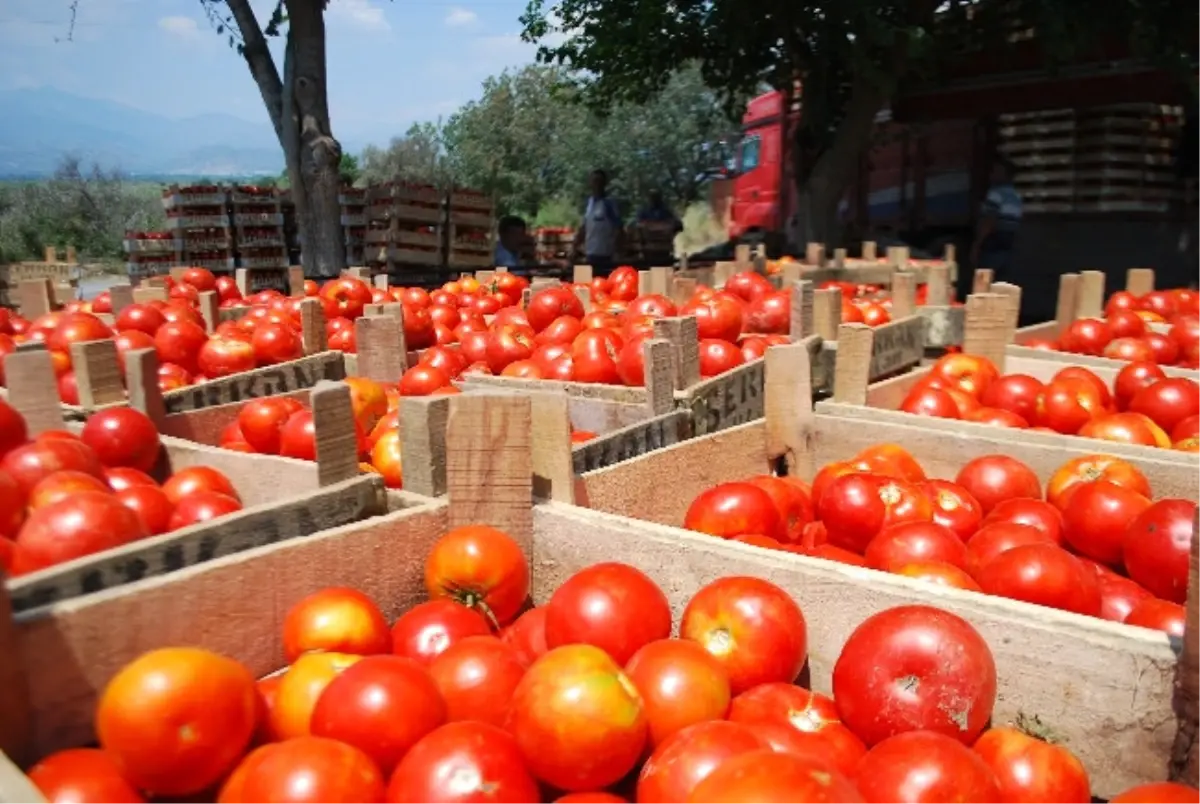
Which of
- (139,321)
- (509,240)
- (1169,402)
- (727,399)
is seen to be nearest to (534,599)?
(727,399)

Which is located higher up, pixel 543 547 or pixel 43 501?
pixel 43 501

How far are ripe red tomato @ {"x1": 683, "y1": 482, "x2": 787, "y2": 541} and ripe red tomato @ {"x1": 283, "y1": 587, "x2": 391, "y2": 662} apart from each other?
1.03m

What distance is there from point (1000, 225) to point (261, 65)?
10.4 metres

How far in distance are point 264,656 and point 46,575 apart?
449 millimetres

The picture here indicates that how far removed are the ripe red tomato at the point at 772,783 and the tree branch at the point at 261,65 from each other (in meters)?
11.6

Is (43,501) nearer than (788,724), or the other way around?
(788,724)

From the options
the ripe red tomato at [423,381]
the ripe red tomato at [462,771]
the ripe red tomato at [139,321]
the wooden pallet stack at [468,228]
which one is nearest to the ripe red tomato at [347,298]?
the ripe red tomato at [139,321]

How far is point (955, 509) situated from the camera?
2.83 meters

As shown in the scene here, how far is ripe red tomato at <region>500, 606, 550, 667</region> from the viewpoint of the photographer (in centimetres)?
200

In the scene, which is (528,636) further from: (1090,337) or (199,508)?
(1090,337)

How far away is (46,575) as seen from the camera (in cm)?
176

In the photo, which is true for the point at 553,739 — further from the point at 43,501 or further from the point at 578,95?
the point at 578,95

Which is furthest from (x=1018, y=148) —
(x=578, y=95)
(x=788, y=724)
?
(x=788, y=724)

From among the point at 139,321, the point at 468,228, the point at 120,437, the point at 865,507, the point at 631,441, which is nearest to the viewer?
the point at 865,507
